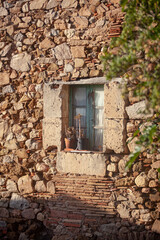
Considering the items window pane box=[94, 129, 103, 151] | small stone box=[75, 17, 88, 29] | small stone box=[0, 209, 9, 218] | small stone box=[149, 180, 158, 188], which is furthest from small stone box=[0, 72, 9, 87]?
small stone box=[149, 180, 158, 188]

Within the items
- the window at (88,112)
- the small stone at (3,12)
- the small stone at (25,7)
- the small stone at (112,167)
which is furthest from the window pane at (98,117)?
the small stone at (3,12)

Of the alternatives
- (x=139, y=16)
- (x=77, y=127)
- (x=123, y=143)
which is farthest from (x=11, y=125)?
(x=139, y=16)

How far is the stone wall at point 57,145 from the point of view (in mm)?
4828

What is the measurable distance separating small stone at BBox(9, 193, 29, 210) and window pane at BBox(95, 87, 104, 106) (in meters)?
1.97

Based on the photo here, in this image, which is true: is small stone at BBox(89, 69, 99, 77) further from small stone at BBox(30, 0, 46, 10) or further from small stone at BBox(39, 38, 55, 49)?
small stone at BBox(30, 0, 46, 10)

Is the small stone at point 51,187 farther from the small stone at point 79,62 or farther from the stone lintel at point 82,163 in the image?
the small stone at point 79,62

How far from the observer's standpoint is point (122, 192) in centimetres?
491

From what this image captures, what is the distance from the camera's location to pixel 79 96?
5.41m

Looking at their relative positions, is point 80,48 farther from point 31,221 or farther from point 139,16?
point 31,221

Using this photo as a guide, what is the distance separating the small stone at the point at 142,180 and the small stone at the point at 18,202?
1871 millimetres

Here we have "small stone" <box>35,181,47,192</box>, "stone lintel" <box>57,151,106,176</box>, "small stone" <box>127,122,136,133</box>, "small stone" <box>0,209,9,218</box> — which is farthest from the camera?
"small stone" <box>0,209,9,218</box>

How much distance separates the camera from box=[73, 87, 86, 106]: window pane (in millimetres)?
5383

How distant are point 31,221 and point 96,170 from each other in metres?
1.40

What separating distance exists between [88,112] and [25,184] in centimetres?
156
